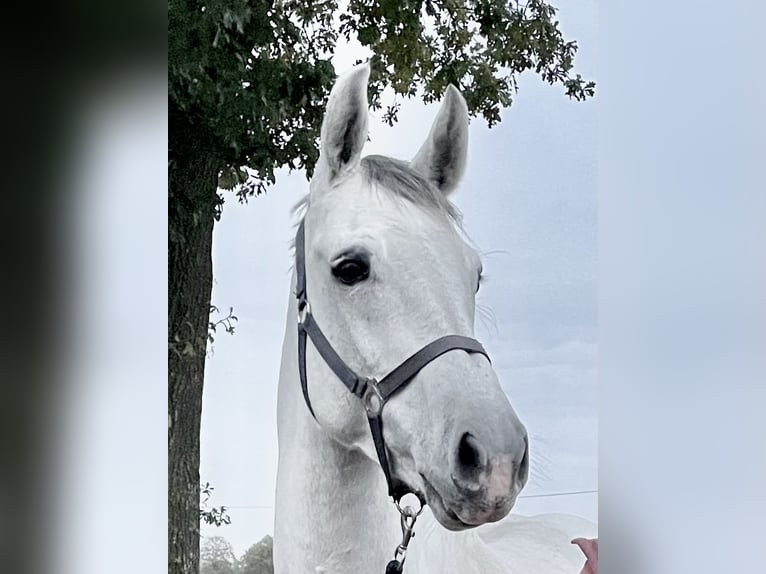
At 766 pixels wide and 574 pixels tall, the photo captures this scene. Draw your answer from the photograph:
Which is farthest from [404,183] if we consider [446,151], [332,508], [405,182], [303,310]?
[332,508]

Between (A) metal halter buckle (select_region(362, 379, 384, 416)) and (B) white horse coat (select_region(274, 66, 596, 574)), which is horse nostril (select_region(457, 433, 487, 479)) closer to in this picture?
(B) white horse coat (select_region(274, 66, 596, 574))

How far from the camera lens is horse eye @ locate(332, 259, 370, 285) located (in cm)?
183

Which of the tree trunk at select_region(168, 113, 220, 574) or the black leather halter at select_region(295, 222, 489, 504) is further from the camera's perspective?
the tree trunk at select_region(168, 113, 220, 574)

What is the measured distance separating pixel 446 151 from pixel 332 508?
A: 68 cm

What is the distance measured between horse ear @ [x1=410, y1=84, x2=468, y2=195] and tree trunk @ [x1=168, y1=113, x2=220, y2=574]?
0.50 meters

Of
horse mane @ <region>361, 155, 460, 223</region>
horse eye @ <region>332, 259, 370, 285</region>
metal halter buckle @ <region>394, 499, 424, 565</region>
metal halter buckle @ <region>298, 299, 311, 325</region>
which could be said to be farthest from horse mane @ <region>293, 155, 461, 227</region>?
metal halter buckle @ <region>394, 499, 424, 565</region>

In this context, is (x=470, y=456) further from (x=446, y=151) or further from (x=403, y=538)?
(x=446, y=151)

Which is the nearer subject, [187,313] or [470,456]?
[470,456]

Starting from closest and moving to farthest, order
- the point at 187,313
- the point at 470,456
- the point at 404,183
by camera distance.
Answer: the point at 470,456
the point at 404,183
the point at 187,313

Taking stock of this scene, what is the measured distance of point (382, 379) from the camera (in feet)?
5.90

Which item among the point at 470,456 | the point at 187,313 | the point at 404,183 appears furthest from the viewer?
the point at 187,313

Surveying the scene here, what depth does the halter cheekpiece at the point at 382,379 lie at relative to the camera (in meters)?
1.78
